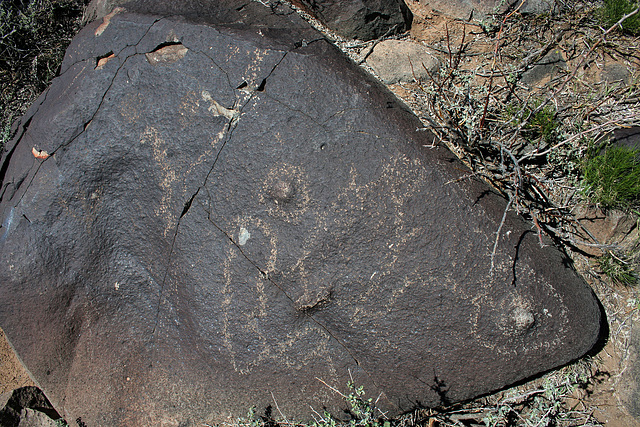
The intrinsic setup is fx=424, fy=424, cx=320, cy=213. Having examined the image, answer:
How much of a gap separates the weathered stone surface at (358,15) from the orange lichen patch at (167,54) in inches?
26.2

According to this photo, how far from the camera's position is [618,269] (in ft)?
6.31

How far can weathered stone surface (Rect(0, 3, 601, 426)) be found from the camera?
61.6 inches

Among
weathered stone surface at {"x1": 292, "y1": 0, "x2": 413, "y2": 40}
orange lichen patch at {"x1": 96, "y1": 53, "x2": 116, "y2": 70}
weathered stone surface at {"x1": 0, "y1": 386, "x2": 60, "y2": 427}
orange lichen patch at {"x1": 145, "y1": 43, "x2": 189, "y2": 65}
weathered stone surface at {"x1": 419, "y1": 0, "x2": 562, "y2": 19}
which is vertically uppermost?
orange lichen patch at {"x1": 96, "y1": 53, "x2": 116, "y2": 70}

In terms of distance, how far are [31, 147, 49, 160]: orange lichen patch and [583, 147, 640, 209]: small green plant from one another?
2413mm

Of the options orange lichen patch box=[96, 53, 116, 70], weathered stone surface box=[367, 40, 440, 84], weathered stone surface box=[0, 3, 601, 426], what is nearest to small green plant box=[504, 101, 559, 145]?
weathered stone surface box=[367, 40, 440, 84]

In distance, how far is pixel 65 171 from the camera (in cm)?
176

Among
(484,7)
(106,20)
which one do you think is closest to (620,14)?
(484,7)

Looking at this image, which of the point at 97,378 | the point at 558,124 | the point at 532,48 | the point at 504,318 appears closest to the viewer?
the point at 504,318

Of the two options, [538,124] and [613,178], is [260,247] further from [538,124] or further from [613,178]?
[613,178]

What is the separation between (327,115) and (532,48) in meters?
1.40

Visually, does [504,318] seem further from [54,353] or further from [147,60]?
[54,353]

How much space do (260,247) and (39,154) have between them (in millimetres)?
1083

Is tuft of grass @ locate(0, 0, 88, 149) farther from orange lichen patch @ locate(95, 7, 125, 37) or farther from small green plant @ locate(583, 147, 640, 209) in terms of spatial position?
small green plant @ locate(583, 147, 640, 209)

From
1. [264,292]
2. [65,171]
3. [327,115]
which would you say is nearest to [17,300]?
[65,171]
